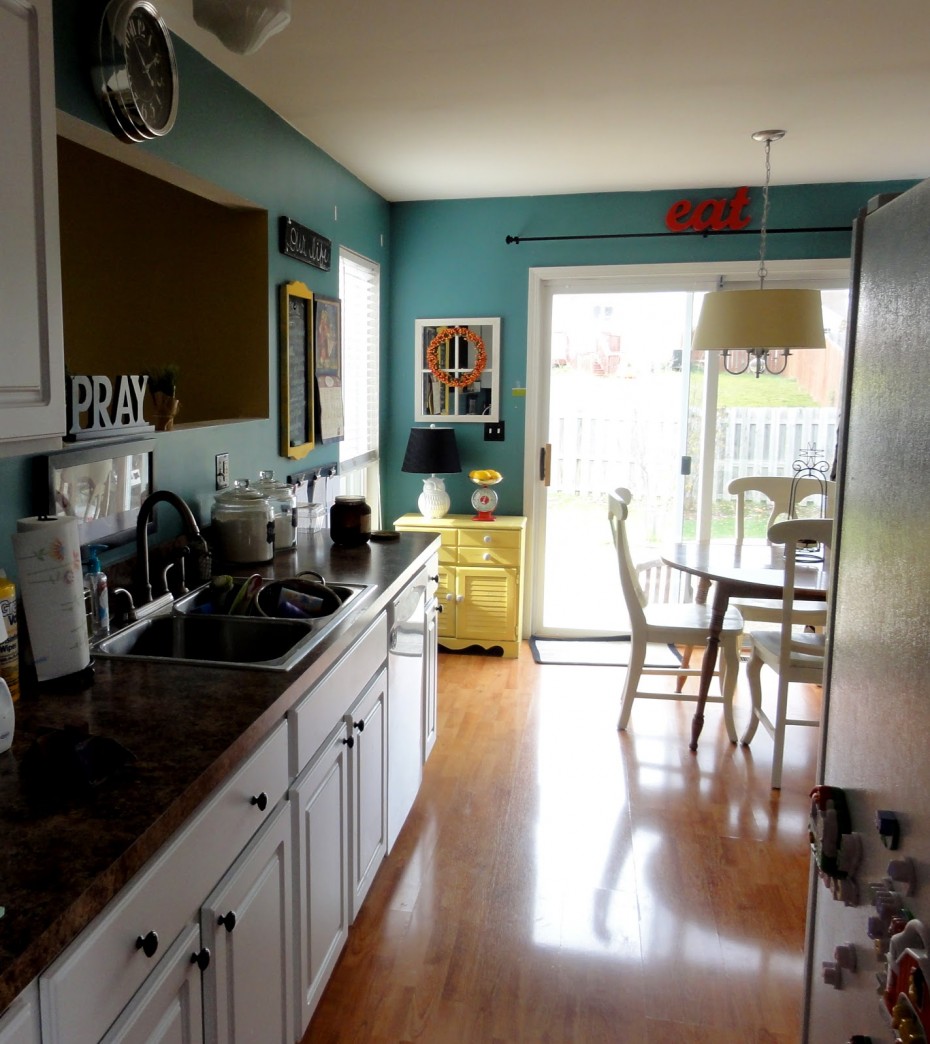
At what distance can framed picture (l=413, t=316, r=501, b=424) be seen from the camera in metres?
4.73

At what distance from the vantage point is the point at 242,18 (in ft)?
6.03

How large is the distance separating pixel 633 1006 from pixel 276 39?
9.02ft

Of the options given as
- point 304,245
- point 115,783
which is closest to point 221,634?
point 115,783

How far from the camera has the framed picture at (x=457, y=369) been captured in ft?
15.5

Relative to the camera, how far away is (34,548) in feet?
4.80

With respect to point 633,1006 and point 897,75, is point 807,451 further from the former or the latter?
point 633,1006

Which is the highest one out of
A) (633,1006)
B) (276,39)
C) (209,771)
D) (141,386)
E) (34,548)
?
(276,39)

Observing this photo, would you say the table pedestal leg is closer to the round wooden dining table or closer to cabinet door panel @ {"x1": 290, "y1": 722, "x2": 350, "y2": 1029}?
the round wooden dining table

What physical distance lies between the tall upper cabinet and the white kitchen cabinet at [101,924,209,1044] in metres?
0.79

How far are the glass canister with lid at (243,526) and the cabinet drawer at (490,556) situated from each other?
1.99 m

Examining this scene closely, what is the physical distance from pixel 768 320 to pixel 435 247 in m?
2.07

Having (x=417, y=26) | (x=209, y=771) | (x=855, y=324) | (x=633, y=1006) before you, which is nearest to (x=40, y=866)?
(x=209, y=771)

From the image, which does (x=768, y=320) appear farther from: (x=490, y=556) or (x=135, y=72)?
(x=135, y=72)

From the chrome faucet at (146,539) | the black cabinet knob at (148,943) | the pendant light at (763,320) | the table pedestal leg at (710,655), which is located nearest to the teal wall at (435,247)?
the chrome faucet at (146,539)
